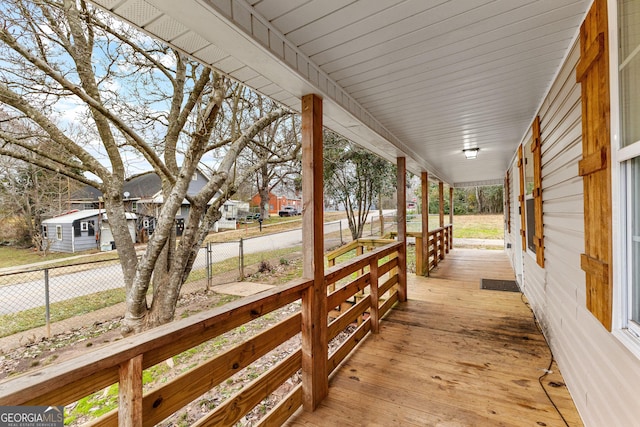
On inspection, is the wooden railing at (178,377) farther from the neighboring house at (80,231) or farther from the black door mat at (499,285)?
the neighboring house at (80,231)

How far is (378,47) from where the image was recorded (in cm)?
165

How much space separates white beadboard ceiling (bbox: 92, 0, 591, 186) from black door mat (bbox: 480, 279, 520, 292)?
314cm

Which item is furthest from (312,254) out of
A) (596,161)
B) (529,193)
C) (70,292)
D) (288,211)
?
(288,211)

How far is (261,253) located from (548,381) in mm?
8201

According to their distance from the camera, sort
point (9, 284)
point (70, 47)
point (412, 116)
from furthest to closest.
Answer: point (9, 284)
point (70, 47)
point (412, 116)


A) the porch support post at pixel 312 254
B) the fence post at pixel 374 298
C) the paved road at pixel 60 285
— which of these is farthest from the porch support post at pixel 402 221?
the paved road at pixel 60 285

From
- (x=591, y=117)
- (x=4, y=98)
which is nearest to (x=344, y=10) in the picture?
(x=591, y=117)

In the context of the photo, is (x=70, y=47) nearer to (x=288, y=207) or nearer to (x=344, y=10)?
(x=344, y=10)

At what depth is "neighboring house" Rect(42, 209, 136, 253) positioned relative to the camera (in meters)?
10.5

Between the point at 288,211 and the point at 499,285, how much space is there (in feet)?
78.8

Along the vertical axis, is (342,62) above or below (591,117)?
above

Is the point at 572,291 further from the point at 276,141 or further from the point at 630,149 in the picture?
the point at 276,141

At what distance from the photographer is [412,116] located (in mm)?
2914

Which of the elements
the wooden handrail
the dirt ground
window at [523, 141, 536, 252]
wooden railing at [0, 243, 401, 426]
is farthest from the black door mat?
the wooden handrail
